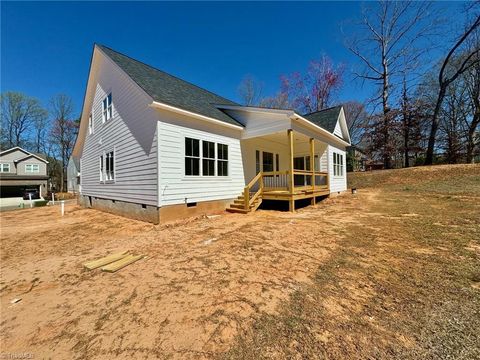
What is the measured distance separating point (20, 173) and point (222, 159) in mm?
37485

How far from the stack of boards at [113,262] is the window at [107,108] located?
857cm

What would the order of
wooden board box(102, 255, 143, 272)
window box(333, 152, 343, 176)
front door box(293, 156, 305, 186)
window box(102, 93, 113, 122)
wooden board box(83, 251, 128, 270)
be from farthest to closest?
front door box(293, 156, 305, 186) → window box(333, 152, 343, 176) → window box(102, 93, 113, 122) → wooden board box(83, 251, 128, 270) → wooden board box(102, 255, 143, 272)

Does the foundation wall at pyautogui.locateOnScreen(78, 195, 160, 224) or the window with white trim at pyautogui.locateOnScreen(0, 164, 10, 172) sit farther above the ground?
the window with white trim at pyautogui.locateOnScreen(0, 164, 10, 172)

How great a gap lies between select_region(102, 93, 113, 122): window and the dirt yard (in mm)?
7235

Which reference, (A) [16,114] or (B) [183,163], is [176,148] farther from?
(A) [16,114]

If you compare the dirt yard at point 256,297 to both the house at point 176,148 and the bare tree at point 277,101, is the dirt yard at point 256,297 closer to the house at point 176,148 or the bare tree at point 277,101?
the house at point 176,148

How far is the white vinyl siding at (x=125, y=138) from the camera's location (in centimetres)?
775

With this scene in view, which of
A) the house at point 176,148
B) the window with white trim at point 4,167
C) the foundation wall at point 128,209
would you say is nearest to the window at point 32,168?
the window with white trim at point 4,167

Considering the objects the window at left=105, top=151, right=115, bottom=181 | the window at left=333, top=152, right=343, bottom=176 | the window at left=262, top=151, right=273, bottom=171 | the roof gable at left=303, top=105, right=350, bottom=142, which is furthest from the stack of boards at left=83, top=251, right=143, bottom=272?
the window at left=333, top=152, right=343, bottom=176

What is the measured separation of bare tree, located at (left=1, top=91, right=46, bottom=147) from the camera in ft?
116

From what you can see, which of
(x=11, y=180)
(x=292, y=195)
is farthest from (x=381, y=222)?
(x=11, y=180)

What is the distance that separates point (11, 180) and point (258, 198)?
34999mm

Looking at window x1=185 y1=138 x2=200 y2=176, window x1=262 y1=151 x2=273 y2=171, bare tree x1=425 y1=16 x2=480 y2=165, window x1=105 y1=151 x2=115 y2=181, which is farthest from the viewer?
bare tree x1=425 y1=16 x2=480 y2=165

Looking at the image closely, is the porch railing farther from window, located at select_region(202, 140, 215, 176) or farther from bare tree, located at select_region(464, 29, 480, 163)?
bare tree, located at select_region(464, 29, 480, 163)
